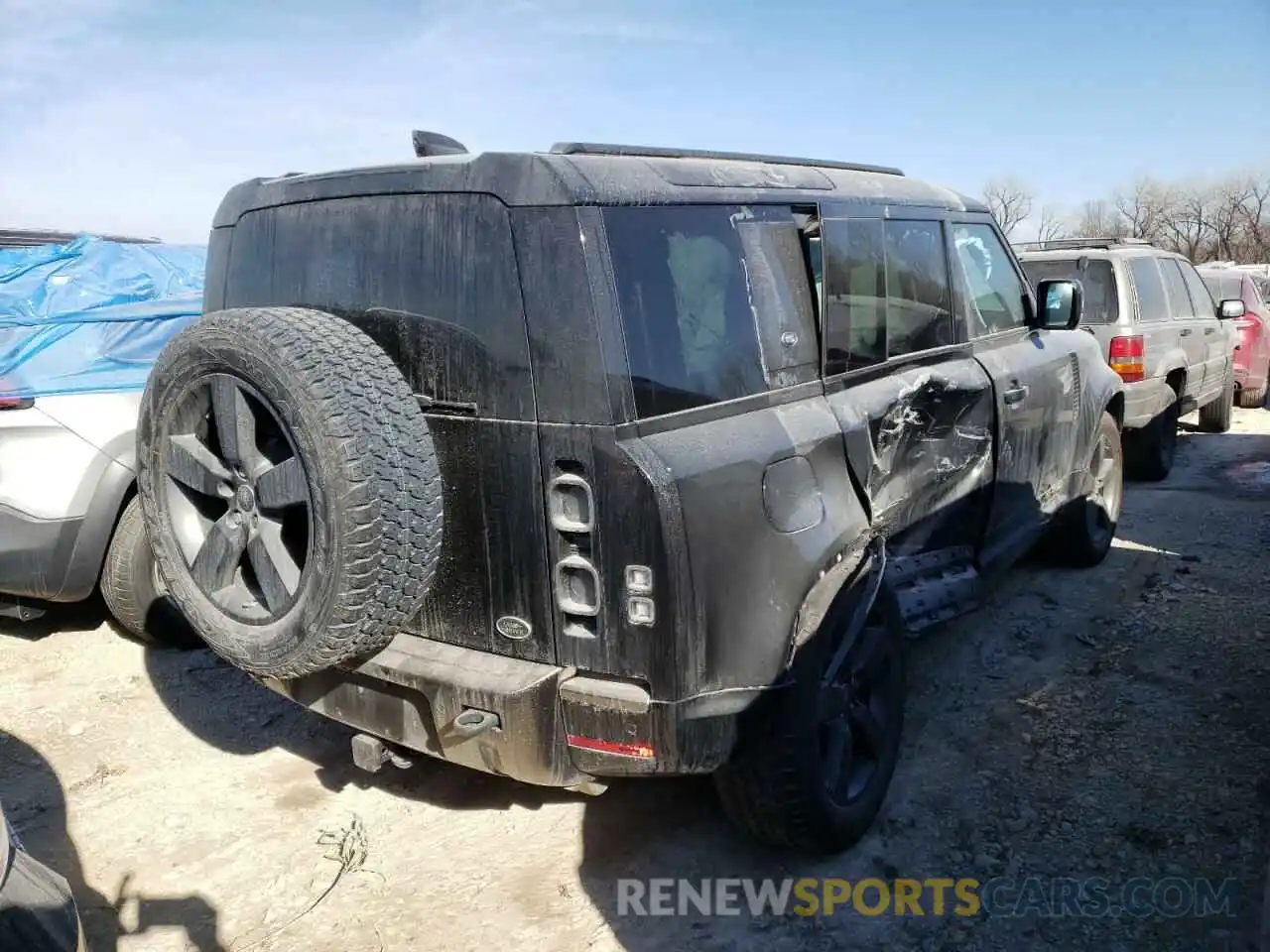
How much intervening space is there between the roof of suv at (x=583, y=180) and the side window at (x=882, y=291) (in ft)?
0.52

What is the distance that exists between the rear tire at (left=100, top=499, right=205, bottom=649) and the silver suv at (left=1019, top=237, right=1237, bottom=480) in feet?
19.6

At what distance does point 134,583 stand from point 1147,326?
661 cm

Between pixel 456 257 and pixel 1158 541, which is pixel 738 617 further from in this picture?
pixel 1158 541

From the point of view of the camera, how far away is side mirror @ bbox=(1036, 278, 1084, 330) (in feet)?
14.8

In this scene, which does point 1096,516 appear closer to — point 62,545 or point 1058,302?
point 1058,302

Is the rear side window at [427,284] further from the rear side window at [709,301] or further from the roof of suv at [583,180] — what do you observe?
the rear side window at [709,301]

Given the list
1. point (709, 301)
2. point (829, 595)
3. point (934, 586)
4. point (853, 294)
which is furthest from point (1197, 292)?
point (709, 301)

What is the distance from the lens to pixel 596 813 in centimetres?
323

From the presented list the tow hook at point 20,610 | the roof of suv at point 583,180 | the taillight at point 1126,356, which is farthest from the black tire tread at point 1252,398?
the tow hook at point 20,610

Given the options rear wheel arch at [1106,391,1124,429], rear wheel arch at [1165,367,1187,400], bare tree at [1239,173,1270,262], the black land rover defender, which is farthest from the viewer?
bare tree at [1239,173,1270,262]

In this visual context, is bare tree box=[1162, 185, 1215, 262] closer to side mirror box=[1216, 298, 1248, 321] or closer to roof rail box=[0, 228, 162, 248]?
side mirror box=[1216, 298, 1248, 321]

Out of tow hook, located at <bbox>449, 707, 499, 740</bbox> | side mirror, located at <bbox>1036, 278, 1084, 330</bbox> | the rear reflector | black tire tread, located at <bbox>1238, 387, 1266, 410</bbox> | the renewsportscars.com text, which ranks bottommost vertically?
black tire tread, located at <bbox>1238, 387, 1266, 410</bbox>

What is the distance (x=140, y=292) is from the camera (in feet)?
18.8

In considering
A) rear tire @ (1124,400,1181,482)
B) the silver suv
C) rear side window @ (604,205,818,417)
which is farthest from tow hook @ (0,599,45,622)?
rear tire @ (1124,400,1181,482)
